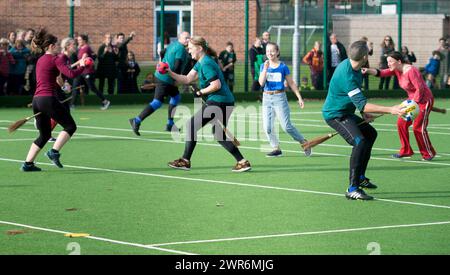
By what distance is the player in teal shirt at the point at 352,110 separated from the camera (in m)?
12.9

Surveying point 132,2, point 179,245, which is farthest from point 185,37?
point 132,2

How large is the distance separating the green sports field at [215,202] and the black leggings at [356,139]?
1.25ft

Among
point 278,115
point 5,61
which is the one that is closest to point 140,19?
point 5,61

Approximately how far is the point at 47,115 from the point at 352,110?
15.3ft

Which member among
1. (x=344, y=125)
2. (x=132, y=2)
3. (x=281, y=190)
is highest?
(x=132, y=2)

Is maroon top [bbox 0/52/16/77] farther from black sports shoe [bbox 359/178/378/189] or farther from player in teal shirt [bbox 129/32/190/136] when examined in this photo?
black sports shoe [bbox 359/178/378/189]

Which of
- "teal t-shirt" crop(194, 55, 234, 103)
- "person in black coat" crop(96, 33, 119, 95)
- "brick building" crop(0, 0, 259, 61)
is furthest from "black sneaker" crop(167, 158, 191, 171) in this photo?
"brick building" crop(0, 0, 259, 61)

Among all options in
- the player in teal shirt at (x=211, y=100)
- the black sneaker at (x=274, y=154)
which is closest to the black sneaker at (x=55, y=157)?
the player in teal shirt at (x=211, y=100)

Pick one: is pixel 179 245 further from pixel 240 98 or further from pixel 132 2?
pixel 132 2

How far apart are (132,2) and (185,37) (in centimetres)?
2007

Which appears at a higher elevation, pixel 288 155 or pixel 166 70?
pixel 166 70

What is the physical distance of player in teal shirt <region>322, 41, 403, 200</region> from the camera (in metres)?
12.9

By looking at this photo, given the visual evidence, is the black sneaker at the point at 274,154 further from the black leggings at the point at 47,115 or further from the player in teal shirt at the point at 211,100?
the black leggings at the point at 47,115
